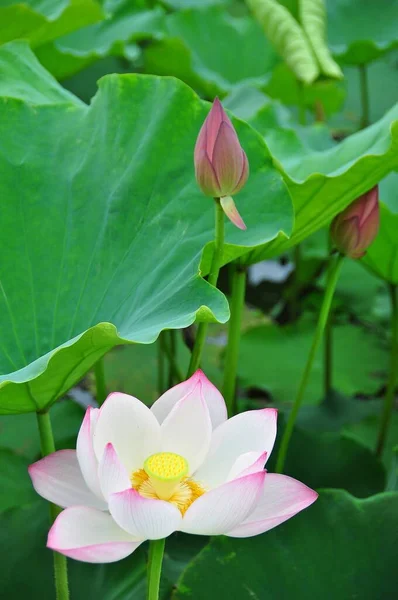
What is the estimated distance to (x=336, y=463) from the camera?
1.20 metres

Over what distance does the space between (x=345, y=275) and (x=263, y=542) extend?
157 cm

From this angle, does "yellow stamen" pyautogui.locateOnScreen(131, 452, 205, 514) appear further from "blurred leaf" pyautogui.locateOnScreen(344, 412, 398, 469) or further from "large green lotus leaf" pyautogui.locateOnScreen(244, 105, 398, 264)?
"blurred leaf" pyautogui.locateOnScreen(344, 412, 398, 469)

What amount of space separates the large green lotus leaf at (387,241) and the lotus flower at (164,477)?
596 millimetres

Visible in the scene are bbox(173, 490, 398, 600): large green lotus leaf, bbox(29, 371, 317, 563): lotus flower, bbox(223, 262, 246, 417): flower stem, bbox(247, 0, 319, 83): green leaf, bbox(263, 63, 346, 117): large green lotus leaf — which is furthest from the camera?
bbox(263, 63, 346, 117): large green lotus leaf

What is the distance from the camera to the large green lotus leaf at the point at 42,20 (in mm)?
1532

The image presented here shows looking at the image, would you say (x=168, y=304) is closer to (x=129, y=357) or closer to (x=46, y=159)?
(x=46, y=159)

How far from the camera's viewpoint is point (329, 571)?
876 mm

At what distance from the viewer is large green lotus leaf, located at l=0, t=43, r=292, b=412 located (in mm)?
947

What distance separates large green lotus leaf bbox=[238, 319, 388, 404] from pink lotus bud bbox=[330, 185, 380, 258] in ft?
2.87

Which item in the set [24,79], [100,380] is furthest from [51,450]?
[24,79]

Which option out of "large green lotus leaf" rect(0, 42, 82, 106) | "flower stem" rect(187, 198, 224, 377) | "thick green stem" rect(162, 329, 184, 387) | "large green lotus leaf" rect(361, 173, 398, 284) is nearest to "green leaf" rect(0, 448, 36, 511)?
"thick green stem" rect(162, 329, 184, 387)

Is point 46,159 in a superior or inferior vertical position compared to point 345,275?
superior

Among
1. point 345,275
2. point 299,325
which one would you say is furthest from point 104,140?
point 345,275

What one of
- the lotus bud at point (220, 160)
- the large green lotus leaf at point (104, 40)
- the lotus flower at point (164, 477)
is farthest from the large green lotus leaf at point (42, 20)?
the lotus flower at point (164, 477)
